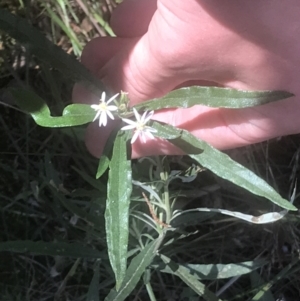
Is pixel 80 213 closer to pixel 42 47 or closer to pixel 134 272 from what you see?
pixel 134 272

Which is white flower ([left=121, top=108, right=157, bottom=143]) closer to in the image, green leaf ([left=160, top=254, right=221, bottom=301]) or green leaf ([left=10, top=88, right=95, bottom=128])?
green leaf ([left=10, top=88, right=95, bottom=128])

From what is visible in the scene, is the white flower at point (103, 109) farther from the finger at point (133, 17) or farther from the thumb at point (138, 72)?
the finger at point (133, 17)

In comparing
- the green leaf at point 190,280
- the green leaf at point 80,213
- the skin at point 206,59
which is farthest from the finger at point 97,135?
the green leaf at point 190,280

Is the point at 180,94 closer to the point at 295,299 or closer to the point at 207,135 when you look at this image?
the point at 207,135

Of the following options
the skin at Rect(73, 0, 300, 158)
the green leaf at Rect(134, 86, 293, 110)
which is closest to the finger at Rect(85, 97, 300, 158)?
the skin at Rect(73, 0, 300, 158)

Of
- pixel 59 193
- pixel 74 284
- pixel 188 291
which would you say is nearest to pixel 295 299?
pixel 188 291

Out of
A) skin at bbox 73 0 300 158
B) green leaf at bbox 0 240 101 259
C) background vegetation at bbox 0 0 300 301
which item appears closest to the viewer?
skin at bbox 73 0 300 158
